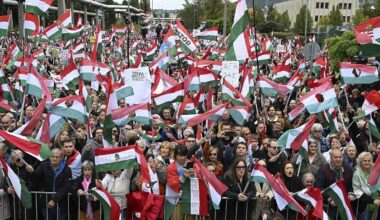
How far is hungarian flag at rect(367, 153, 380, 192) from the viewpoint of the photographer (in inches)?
268

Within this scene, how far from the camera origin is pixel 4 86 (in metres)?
11.9

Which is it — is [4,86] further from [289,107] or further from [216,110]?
[289,107]

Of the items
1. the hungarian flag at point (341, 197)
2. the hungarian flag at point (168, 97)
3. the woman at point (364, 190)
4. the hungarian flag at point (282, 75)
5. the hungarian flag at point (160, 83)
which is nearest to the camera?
the hungarian flag at point (341, 197)

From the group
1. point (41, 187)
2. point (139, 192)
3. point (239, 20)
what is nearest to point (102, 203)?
point (139, 192)

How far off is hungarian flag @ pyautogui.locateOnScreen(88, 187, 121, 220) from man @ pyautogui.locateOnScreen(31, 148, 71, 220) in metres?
0.56

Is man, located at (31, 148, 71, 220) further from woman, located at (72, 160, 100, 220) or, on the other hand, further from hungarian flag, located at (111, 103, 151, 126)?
hungarian flag, located at (111, 103, 151, 126)

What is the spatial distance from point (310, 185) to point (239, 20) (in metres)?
4.65

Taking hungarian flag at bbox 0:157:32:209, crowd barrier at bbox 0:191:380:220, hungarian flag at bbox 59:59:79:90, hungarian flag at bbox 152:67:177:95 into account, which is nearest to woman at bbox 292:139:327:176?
crowd barrier at bbox 0:191:380:220

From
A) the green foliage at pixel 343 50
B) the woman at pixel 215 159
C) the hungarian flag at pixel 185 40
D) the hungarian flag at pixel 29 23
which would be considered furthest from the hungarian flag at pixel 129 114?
the green foliage at pixel 343 50

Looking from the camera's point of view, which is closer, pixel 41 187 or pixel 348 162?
pixel 41 187

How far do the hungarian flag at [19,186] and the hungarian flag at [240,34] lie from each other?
17.3 feet

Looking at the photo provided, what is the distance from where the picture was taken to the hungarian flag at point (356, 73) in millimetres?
10742

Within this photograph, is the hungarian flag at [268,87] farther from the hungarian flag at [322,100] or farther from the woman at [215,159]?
the woman at [215,159]

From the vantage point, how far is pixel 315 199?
6609mm
